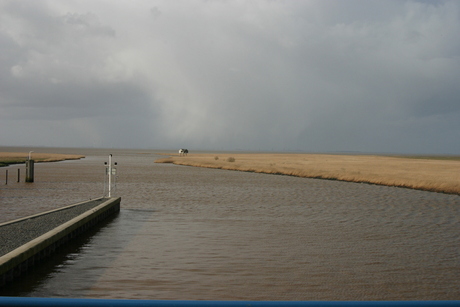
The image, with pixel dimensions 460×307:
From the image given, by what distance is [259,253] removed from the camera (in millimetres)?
14547

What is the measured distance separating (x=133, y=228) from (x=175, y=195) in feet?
42.8

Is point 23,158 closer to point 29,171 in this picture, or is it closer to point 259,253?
point 29,171

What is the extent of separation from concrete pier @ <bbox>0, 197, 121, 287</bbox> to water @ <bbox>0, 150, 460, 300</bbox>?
0.40 meters

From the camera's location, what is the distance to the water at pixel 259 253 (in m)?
10.7

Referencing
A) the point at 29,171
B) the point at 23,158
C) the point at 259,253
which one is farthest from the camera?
the point at 23,158

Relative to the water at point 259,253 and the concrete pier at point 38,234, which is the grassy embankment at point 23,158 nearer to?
the water at point 259,253

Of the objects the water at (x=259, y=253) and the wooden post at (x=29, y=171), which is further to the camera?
the wooden post at (x=29, y=171)

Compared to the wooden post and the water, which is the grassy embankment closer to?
the wooden post

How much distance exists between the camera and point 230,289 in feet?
35.2

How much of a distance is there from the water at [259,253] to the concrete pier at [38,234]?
0.40 meters

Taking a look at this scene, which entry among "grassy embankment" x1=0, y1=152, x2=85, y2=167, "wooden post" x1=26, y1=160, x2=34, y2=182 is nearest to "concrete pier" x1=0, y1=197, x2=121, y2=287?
"wooden post" x1=26, y1=160, x2=34, y2=182

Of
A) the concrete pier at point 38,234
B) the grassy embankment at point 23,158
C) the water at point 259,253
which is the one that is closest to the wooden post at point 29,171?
the water at point 259,253

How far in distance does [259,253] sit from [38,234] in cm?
627

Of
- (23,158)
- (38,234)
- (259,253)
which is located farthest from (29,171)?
(23,158)
